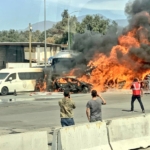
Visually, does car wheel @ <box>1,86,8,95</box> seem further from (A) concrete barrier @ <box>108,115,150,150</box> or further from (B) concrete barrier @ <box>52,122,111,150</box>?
(B) concrete barrier @ <box>52,122,111,150</box>

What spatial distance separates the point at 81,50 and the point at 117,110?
17.6 metres

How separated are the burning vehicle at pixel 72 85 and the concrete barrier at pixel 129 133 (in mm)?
18932

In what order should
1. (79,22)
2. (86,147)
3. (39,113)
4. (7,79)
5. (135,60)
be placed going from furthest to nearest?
(79,22)
(135,60)
(7,79)
(39,113)
(86,147)

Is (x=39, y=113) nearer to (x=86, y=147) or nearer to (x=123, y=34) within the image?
(x=86, y=147)

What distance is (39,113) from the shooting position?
18.0 meters

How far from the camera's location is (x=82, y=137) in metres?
8.67

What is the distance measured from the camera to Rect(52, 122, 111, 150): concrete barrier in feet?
27.1

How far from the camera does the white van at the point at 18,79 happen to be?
29.3 meters

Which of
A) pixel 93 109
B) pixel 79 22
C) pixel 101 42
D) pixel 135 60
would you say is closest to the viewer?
pixel 93 109

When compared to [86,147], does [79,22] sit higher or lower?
higher

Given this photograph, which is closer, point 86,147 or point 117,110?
point 86,147

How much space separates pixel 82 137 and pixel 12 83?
21445mm

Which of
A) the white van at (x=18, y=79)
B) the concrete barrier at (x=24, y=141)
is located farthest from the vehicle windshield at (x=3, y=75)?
the concrete barrier at (x=24, y=141)

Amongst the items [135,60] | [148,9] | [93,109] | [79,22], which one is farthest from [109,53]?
[79,22]
